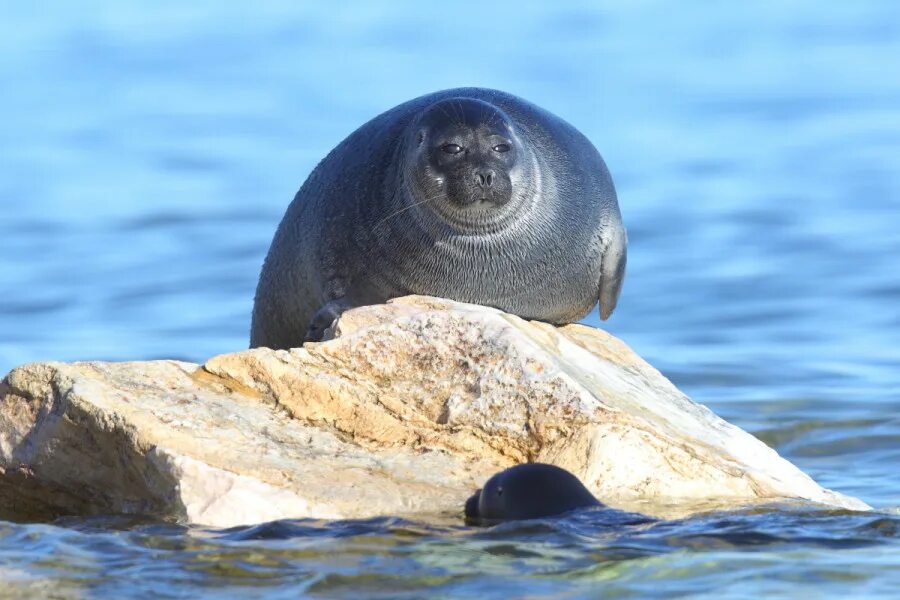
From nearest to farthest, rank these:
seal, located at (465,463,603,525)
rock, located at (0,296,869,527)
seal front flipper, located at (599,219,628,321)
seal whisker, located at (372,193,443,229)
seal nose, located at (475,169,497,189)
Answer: seal, located at (465,463,603,525) → rock, located at (0,296,869,527) → seal nose, located at (475,169,497,189) → seal whisker, located at (372,193,443,229) → seal front flipper, located at (599,219,628,321)

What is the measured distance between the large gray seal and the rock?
1.05 meters

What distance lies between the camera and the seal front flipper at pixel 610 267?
30.6ft

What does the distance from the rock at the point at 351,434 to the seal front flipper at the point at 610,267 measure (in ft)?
5.32

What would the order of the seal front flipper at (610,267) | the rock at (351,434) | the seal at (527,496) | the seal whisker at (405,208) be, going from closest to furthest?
the seal at (527,496)
the rock at (351,434)
the seal whisker at (405,208)
the seal front flipper at (610,267)

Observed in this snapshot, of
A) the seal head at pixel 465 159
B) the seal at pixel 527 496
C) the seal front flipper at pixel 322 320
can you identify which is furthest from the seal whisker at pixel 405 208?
the seal at pixel 527 496

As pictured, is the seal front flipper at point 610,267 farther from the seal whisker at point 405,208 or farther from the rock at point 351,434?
the rock at point 351,434

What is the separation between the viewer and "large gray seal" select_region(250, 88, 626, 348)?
8570mm

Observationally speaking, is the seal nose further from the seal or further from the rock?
the seal

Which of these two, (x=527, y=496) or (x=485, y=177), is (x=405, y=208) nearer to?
(x=485, y=177)

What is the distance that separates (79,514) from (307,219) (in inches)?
107

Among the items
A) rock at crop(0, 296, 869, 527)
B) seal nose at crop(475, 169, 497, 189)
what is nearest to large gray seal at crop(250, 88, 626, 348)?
seal nose at crop(475, 169, 497, 189)

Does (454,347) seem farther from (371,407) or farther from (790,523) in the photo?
(790,523)

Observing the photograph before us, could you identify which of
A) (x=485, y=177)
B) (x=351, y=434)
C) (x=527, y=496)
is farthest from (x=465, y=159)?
(x=527, y=496)

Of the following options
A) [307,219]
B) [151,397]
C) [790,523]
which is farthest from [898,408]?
[151,397]
